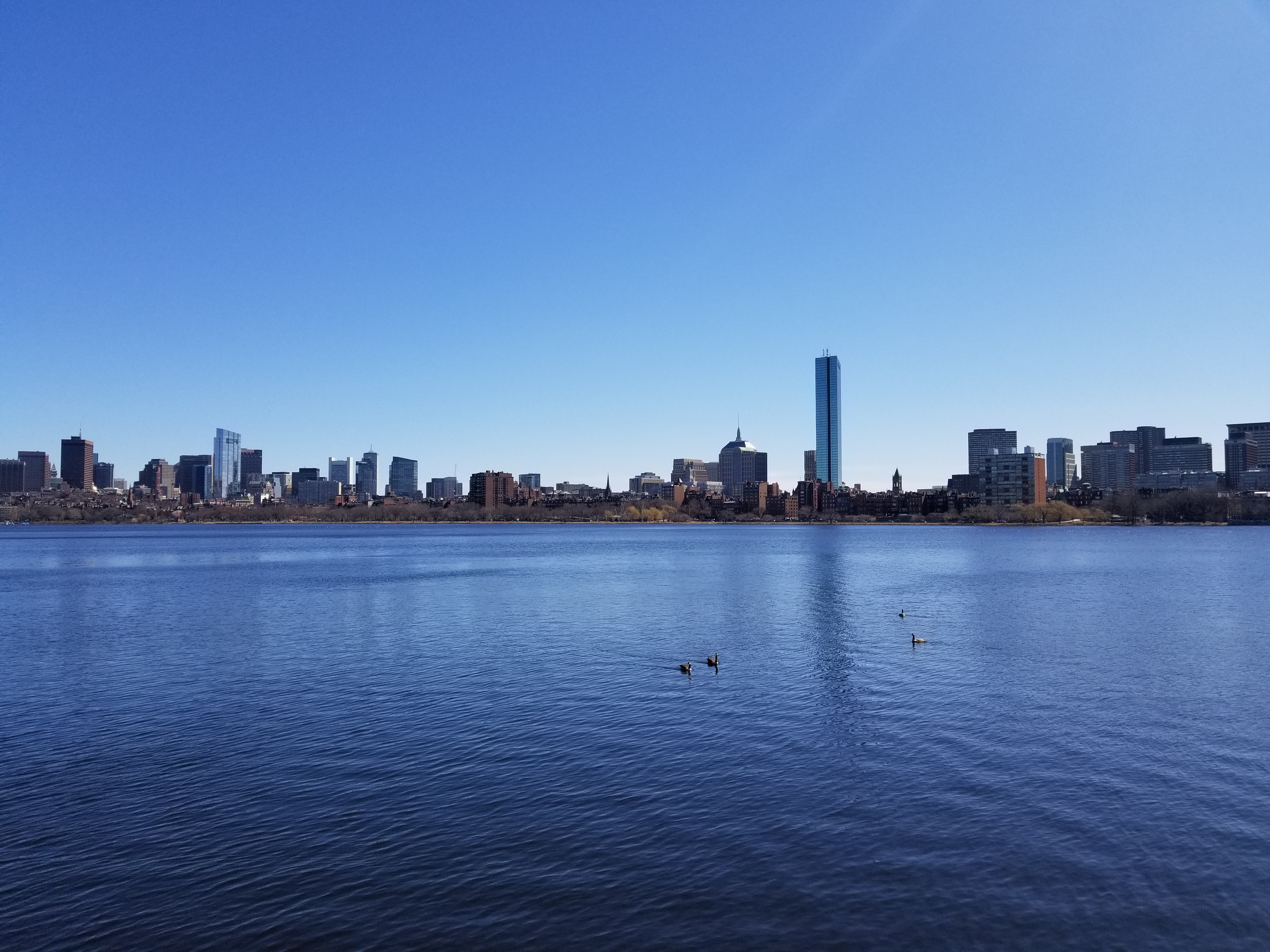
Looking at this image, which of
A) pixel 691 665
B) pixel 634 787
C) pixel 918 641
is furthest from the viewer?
pixel 918 641

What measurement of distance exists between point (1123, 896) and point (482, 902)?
572 inches

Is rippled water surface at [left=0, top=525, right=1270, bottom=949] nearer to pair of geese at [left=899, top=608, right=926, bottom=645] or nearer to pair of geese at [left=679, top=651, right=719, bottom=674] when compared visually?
pair of geese at [left=899, top=608, right=926, bottom=645]

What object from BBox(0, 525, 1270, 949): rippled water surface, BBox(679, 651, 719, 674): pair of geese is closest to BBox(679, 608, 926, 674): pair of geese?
BBox(679, 651, 719, 674): pair of geese

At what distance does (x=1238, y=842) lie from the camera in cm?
2150

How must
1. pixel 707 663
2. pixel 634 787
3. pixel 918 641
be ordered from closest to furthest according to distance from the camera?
1. pixel 634 787
2. pixel 707 663
3. pixel 918 641

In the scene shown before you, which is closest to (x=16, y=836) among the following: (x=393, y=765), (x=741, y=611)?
(x=393, y=765)

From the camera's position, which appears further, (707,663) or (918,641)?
(918,641)

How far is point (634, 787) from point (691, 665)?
63.4 ft

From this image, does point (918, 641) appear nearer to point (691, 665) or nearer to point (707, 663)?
point (707, 663)

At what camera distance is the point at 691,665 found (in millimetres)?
44906

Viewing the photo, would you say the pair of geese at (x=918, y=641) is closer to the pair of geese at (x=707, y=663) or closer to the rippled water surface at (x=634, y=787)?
the rippled water surface at (x=634, y=787)

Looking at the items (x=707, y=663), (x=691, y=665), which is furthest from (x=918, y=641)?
(x=691, y=665)

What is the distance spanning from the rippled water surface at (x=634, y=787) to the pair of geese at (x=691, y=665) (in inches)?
33.4

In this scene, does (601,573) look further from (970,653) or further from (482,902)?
(482,902)
